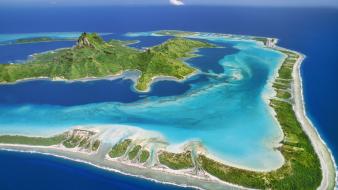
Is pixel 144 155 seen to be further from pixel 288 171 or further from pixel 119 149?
pixel 288 171

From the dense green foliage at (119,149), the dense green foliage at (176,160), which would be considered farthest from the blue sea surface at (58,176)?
the dense green foliage at (176,160)

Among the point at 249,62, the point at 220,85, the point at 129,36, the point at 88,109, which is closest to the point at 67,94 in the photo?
the point at 88,109

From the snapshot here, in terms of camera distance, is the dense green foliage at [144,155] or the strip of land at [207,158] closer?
the strip of land at [207,158]

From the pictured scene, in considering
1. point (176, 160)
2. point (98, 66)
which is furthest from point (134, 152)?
point (98, 66)

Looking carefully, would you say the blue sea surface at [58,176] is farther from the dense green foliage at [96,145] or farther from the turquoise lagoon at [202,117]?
the turquoise lagoon at [202,117]

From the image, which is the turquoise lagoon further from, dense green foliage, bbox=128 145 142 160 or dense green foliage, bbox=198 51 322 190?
dense green foliage, bbox=128 145 142 160

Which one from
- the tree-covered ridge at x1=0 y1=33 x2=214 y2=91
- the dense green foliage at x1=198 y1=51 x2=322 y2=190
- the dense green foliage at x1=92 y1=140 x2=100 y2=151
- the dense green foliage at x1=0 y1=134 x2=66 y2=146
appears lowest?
the dense green foliage at x1=0 y1=134 x2=66 y2=146

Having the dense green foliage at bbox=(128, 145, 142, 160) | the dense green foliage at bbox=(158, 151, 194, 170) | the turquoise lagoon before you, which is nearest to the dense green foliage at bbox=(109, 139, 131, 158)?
the dense green foliage at bbox=(128, 145, 142, 160)
